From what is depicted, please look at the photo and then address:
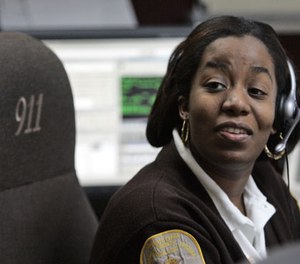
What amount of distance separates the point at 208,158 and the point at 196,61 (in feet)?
0.45

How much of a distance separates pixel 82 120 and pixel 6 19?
41cm

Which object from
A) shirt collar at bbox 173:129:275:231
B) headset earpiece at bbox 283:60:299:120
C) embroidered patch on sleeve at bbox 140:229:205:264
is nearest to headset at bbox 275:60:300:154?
headset earpiece at bbox 283:60:299:120

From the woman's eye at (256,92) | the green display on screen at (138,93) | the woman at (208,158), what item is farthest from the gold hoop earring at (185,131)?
the green display on screen at (138,93)

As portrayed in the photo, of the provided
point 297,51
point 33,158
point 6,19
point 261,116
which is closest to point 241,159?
point 261,116

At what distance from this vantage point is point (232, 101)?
0.74m

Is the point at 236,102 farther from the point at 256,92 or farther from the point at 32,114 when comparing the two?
the point at 32,114

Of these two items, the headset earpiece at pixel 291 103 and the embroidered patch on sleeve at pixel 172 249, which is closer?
the embroidered patch on sleeve at pixel 172 249

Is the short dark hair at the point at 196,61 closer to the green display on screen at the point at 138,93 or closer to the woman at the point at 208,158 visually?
the woman at the point at 208,158

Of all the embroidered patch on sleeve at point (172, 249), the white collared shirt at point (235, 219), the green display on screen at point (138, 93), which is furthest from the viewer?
the green display on screen at point (138, 93)

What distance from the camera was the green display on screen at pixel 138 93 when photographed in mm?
1292

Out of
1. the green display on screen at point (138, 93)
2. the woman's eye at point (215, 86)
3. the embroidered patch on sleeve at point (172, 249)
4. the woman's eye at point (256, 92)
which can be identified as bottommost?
the green display on screen at point (138, 93)

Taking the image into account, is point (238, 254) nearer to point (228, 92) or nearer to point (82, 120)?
point (228, 92)

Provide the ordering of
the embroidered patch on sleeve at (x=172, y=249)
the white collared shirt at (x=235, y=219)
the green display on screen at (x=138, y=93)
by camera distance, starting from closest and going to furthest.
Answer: the embroidered patch on sleeve at (x=172, y=249) < the white collared shirt at (x=235, y=219) < the green display on screen at (x=138, y=93)

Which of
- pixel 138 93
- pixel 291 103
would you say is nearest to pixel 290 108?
pixel 291 103
